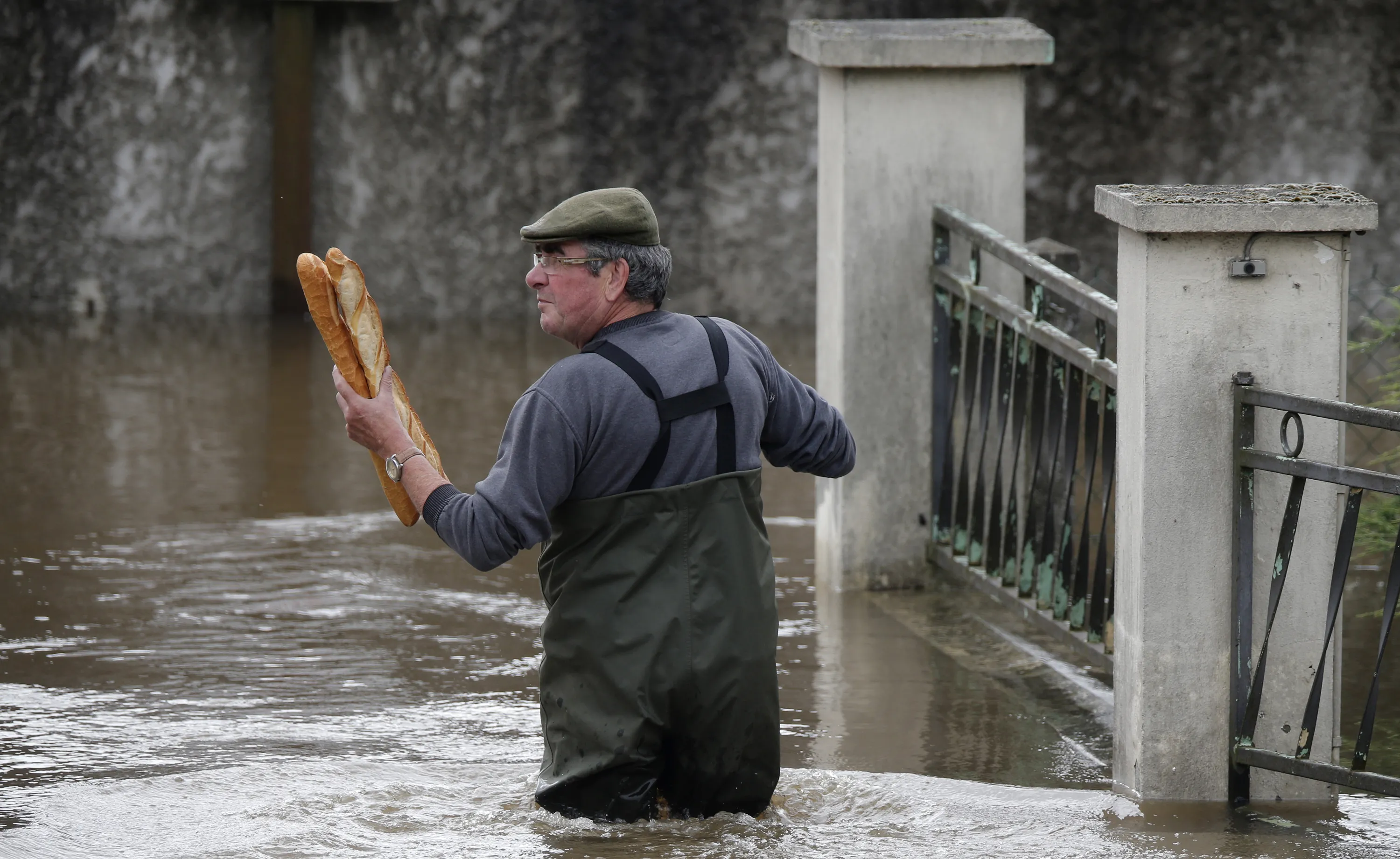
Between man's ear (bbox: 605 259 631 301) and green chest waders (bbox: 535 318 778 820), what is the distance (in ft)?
0.37

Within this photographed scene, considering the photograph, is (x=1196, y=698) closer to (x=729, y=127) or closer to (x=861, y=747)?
(x=861, y=747)

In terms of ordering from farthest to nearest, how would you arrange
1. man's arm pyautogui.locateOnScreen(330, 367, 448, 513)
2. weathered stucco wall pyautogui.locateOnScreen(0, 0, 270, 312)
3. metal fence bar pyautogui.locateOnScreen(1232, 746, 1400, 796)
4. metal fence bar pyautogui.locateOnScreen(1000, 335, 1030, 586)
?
1. weathered stucco wall pyautogui.locateOnScreen(0, 0, 270, 312)
2. metal fence bar pyautogui.locateOnScreen(1000, 335, 1030, 586)
3. metal fence bar pyautogui.locateOnScreen(1232, 746, 1400, 796)
4. man's arm pyautogui.locateOnScreen(330, 367, 448, 513)

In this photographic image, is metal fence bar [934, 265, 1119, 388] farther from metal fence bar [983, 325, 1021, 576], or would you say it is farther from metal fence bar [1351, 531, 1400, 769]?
metal fence bar [1351, 531, 1400, 769]

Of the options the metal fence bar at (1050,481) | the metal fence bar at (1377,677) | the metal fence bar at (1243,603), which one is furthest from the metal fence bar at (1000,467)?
Answer: the metal fence bar at (1377,677)

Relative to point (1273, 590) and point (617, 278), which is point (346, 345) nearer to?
point (617, 278)

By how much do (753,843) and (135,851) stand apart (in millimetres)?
1284

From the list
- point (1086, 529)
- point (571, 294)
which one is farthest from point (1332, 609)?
point (571, 294)

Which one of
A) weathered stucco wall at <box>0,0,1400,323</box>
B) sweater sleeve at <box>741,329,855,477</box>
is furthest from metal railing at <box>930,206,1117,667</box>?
weathered stucco wall at <box>0,0,1400,323</box>

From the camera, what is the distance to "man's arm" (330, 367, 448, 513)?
3961mm

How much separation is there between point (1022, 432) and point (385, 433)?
96.8 inches

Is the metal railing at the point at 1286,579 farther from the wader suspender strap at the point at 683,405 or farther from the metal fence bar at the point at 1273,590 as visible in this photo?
the wader suspender strap at the point at 683,405

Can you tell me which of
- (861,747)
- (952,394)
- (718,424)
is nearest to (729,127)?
(952,394)

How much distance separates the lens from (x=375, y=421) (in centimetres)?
401

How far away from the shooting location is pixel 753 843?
4105 millimetres
